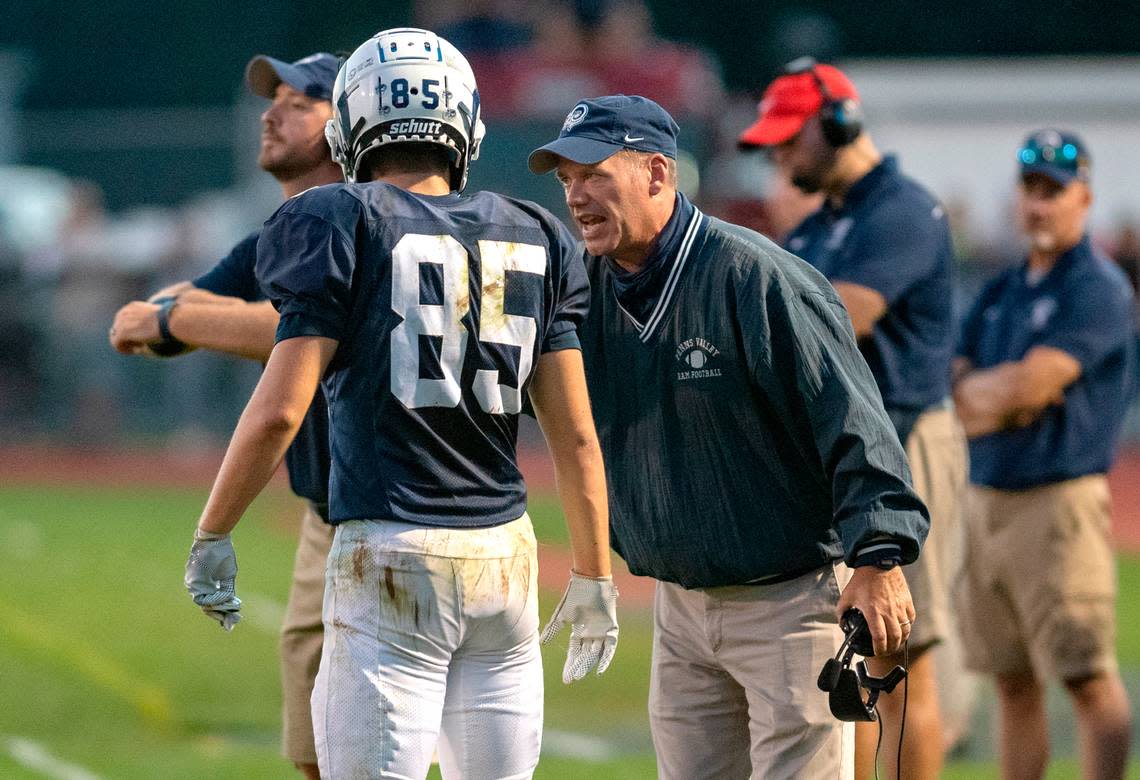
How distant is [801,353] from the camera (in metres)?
3.93

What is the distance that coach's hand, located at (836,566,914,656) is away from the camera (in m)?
Answer: 3.82

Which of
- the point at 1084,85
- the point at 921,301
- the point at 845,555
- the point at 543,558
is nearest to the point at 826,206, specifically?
the point at 921,301

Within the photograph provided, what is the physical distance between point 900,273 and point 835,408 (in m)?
1.74

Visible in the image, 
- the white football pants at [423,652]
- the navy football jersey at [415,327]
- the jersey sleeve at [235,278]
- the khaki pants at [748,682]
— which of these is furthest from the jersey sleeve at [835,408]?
the jersey sleeve at [235,278]

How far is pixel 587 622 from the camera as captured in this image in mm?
4047

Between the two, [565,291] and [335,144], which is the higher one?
[335,144]

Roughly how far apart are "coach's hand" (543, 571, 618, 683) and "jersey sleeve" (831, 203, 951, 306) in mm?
1829

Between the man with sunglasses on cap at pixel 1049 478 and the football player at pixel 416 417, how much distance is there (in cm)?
279

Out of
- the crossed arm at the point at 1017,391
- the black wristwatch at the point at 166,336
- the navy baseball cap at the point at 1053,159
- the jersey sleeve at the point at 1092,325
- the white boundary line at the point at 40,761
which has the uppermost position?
the navy baseball cap at the point at 1053,159

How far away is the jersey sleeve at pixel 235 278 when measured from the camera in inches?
200

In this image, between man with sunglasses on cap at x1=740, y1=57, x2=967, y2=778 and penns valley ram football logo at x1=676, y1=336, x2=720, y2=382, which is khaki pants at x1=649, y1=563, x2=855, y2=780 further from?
man with sunglasses on cap at x1=740, y1=57, x2=967, y2=778

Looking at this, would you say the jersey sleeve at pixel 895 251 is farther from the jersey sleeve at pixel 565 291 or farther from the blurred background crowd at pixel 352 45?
the blurred background crowd at pixel 352 45

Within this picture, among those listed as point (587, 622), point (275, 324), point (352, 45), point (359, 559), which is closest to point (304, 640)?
point (275, 324)

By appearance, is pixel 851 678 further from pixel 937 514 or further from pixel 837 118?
pixel 837 118
